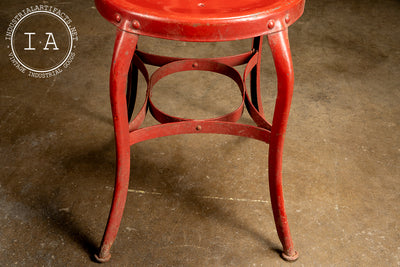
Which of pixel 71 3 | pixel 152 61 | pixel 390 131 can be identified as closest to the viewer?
pixel 152 61

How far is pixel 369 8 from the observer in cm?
372

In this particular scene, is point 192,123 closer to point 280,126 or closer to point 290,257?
point 280,126

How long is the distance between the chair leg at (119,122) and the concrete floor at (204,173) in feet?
0.36

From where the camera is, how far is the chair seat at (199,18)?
120cm

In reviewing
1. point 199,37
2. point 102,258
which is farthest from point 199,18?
point 102,258

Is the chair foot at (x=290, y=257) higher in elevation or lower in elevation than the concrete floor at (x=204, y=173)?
higher

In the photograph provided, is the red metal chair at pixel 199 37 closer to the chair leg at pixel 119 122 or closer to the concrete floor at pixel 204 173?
the chair leg at pixel 119 122

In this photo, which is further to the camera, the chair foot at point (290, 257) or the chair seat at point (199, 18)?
the chair foot at point (290, 257)

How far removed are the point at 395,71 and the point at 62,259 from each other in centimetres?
229

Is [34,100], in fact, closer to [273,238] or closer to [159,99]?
[159,99]

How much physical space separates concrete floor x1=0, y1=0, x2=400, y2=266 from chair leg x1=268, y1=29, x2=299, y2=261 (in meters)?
0.11

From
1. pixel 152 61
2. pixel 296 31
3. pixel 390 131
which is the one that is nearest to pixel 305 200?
pixel 390 131

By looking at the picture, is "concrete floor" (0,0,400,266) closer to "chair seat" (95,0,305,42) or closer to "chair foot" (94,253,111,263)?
"chair foot" (94,253,111,263)

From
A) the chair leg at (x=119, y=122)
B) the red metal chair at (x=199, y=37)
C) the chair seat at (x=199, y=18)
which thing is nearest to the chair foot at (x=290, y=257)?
the red metal chair at (x=199, y=37)
